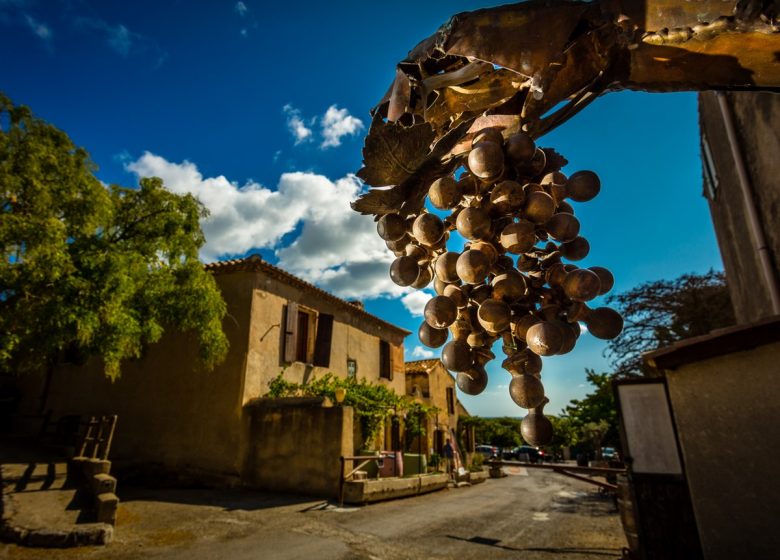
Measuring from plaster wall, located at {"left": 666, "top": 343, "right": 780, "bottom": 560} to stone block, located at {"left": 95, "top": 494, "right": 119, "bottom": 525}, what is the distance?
9.57 m

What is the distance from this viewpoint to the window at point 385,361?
2025cm

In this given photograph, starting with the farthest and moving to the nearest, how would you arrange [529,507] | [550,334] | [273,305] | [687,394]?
[273,305] < [529,507] < [687,394] < [550,334]

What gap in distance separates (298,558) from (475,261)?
289 inches

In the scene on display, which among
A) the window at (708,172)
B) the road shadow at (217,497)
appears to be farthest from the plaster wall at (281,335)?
the window at (708,172)

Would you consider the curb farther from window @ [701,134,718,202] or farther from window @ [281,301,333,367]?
window @ [701,134,718,202]

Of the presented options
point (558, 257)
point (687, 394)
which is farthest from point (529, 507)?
point (558, 257)

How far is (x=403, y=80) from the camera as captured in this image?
1371 millimetres

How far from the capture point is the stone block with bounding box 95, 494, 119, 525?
797 centimetres

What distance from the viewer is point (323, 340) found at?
16391 millimetres

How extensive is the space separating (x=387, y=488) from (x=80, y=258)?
10.2m

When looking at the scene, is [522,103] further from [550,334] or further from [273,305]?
[273,305]

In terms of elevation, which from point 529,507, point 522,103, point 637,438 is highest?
point 522,103

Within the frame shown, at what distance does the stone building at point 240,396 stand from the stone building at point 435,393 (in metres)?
8.91

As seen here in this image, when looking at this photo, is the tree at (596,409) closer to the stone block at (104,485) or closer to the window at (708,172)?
the window at (708,172)
